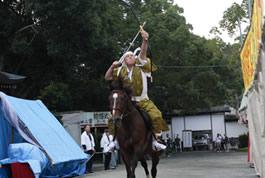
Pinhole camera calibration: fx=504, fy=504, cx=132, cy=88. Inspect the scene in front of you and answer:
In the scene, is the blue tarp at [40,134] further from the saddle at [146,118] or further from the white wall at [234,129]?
the white wall at [234,129]

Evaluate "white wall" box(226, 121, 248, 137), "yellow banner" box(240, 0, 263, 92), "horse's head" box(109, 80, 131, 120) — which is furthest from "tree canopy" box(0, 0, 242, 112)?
"horse's head" box(109, 80, 131, 120)

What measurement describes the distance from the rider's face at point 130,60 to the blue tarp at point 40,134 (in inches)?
222

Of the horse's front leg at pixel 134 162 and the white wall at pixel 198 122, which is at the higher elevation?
the white wall at pixel 198 122

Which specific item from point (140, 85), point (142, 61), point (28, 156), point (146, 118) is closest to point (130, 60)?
point (142, 61)

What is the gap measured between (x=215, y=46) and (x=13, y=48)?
19.7 m

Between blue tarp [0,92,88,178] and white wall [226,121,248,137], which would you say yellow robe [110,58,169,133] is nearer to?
blue tarp [0,92,88,178]

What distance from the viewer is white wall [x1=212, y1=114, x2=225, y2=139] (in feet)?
186

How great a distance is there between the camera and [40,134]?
51.6 feet

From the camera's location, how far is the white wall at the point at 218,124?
5660 cm

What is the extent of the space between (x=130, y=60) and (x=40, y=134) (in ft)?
21.4

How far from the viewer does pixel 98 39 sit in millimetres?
27781

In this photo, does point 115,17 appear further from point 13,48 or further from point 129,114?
point 129,114

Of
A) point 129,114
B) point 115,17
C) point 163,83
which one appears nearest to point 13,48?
point 115,17

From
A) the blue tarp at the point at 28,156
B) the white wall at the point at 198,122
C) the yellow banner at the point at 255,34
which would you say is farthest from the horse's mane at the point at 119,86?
the white wall at the point at 198,122
